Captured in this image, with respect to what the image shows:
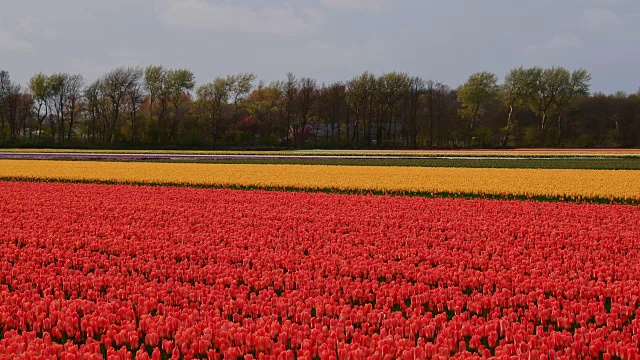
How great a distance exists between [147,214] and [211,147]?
2256 inches

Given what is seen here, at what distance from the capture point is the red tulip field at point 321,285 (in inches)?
188

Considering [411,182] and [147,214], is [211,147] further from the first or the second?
[147,214]

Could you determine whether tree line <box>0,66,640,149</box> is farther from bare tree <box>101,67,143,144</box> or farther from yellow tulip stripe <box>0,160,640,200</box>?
yellow tulip stripe <box>0,160,640,200</box>

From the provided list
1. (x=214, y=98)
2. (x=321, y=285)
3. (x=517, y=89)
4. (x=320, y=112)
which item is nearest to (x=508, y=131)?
(x=517, y=89)

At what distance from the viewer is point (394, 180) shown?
829 inches

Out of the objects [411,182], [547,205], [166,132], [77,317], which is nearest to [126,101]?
[166,132]

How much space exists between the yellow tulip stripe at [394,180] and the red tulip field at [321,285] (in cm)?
504

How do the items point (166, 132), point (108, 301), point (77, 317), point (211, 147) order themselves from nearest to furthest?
point (77, 317), point (108, 301), point (211, 147), point (166, 132)

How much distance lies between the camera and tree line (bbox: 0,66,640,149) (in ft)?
251

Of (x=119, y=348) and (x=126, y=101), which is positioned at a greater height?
(x=126, y=101)

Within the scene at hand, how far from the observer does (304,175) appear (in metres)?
23.8

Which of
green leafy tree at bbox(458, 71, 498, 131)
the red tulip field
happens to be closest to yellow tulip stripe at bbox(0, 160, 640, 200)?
the red tulip field

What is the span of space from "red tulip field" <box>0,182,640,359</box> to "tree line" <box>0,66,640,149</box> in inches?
2504

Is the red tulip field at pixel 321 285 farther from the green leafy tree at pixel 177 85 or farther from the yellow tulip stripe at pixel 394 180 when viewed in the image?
the green leafy tree at pixel 177 85
